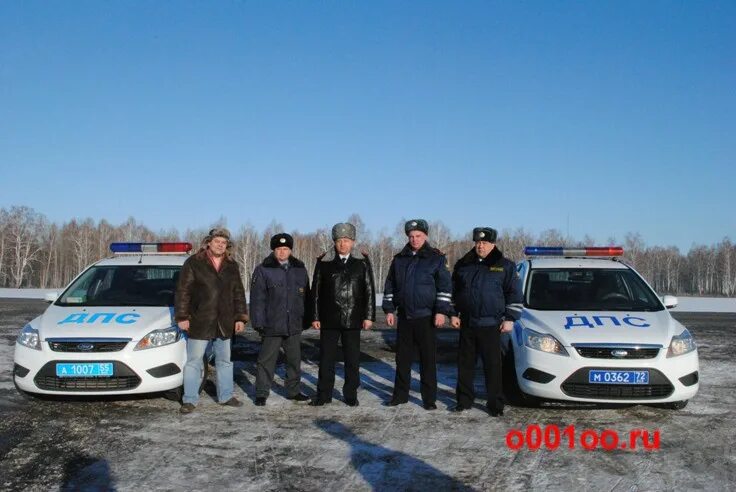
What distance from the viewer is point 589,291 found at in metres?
7.31

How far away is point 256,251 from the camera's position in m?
73.9

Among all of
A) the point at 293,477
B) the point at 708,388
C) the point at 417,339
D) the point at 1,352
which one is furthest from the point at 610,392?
the point at 1,352

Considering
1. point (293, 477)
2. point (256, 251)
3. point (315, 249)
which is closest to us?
point (293, 477)

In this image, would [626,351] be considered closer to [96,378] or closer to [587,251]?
[587,251]

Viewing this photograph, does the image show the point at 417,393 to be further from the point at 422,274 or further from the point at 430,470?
the point at 430,470

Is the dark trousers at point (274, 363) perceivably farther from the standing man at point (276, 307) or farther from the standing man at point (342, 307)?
the standing man at point (342, 307)

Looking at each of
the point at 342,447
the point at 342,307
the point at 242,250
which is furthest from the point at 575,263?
the point at 242,250

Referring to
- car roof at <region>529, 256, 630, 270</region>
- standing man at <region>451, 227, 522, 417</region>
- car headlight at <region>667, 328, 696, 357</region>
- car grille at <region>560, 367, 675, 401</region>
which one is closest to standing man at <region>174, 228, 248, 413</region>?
standing man at <region>451, 227, 522, 417</region>

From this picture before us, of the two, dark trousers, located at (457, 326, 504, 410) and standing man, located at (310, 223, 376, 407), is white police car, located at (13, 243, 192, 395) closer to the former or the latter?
standing man, located at (310, 223, 376, 407)

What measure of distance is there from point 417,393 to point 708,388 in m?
3.72

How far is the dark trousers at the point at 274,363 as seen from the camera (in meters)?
6.52

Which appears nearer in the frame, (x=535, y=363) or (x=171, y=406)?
(x=535, y=363)

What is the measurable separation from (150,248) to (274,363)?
2735 mm

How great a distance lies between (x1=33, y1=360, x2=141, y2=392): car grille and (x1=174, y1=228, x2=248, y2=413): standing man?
636mm
